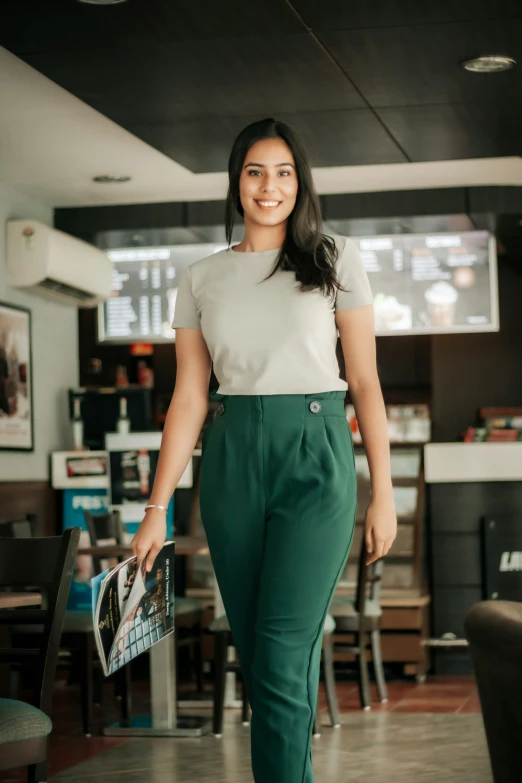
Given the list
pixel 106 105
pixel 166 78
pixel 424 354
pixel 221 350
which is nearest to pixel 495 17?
pixel 166 78

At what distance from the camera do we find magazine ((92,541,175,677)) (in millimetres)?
2242

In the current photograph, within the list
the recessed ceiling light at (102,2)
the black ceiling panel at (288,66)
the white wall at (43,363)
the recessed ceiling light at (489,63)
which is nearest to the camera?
the recessed ceiling light at (102,2)

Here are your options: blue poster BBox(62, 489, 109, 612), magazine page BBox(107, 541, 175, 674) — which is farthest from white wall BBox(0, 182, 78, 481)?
magazine page BBox(107, 541, 175, 674)

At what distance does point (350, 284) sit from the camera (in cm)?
238

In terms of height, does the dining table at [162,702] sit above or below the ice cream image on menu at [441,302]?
below

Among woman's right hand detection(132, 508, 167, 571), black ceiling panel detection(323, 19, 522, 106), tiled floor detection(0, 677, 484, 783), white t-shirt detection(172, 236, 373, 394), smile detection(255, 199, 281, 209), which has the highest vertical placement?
black ceiling panel detection(323, 19, 522, 106)

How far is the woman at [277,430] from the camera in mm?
2207

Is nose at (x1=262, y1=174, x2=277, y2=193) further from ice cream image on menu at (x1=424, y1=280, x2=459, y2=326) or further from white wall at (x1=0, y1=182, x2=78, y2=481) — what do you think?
ice cream image on menu at (x1=424, y1=280, x2=459, y2=326)

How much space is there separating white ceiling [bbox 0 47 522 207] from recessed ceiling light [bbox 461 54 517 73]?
5.61ft

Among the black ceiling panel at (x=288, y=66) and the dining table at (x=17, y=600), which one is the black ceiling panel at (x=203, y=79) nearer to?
the black ceiling panel at (x=288, y=66)

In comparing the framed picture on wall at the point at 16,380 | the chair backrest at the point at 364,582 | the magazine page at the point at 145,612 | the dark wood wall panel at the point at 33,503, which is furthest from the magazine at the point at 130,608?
the framed picture on wall at the point at 16,380

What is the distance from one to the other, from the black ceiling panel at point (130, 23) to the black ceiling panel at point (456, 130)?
1301 millimetres

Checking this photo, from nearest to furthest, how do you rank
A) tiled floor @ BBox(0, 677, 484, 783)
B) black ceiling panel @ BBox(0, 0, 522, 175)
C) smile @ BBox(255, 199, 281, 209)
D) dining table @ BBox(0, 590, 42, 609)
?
1. smile @ BBox(255, 199, 281, 209)
2. dining table @ BBox(0, 590, 42, 609)
3. black ceiling panel @ BBox(0, 0, 522, 175)
4. tiled floor @ BBox(0, 677, 484, 783)

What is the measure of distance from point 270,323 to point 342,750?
3060mm
